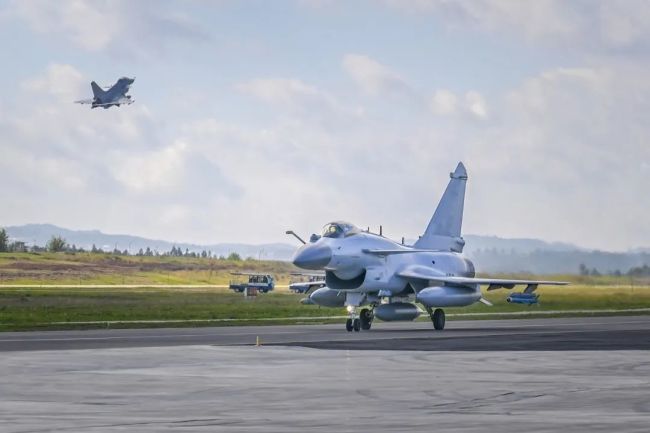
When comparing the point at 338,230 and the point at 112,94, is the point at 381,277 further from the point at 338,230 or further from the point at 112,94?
the point at 112,94

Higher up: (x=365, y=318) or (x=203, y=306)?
(x=203, y=306)

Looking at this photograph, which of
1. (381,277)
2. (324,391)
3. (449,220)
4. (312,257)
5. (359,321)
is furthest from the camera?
(449,220)

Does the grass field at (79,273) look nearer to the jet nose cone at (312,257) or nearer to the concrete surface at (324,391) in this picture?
the jet nose cone at (312,257)

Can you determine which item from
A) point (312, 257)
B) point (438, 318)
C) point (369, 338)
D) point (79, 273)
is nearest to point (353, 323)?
point (312, 257)

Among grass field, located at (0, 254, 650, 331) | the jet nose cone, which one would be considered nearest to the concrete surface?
the jet nose cone

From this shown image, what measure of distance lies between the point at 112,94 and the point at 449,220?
5832cm

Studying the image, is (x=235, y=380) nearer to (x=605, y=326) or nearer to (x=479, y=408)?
(x=479, y=408)

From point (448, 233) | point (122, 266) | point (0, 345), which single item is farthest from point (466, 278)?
point (122, 266)

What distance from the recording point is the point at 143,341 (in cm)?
3666

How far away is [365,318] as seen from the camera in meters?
47.3

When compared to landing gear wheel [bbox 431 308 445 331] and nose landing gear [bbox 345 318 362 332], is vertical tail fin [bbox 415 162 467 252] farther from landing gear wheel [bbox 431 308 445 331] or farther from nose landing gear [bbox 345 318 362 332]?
nose landing gear [bbox 345 318 362 332]

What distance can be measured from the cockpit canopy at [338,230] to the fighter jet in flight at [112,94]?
201 feet

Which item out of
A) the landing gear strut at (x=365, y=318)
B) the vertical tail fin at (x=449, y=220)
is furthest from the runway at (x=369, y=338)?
the vertical tail fin at (x=449, y=220)

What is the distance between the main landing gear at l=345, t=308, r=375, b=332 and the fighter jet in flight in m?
62.2
